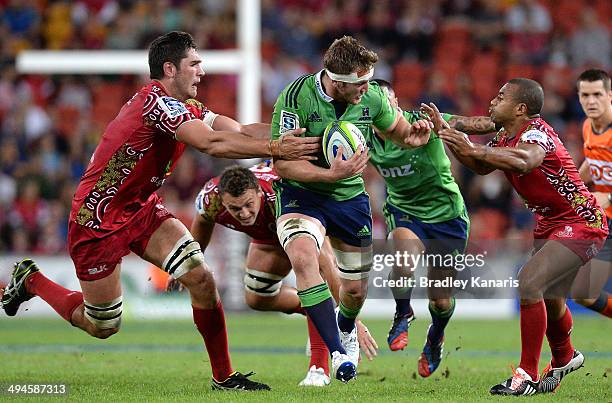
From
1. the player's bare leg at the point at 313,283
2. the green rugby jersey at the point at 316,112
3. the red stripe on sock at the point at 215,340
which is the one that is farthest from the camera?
the red stripe on sock at the point at 215,340

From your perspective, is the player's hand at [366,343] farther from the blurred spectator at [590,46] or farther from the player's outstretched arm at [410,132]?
the blurred spectator at [590,46]

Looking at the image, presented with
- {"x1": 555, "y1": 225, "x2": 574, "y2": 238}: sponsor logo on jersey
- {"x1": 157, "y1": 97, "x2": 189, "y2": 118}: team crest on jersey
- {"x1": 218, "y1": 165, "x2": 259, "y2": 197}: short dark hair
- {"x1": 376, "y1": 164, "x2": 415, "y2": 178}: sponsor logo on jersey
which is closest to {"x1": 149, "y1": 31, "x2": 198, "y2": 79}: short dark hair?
{"x1": 157, "y1": 97, "x2": 189, "y2": 118}: team crest on jersey

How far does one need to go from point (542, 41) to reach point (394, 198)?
11864 mm

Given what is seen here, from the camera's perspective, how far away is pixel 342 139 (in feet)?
25.7

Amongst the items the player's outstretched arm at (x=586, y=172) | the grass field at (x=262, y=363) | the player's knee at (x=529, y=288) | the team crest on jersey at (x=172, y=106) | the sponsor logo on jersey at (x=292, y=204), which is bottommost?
the grass field at (x=262, y=363)

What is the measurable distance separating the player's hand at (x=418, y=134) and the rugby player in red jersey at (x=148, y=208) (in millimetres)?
1006

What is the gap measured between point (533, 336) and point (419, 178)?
7.88ft

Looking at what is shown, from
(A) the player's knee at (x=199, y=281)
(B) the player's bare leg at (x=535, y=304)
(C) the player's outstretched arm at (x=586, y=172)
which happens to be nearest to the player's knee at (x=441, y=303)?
(B) the player's bare leg at (x=535, y=304)

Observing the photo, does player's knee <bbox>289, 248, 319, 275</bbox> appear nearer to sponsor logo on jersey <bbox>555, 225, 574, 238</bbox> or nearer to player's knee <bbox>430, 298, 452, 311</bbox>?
sponsor logo on jersey <bbox>555, 225, 574, 238</bbox>

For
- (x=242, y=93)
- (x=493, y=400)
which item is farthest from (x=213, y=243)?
(x=493, y=400)

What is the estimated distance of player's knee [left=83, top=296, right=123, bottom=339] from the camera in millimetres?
8477

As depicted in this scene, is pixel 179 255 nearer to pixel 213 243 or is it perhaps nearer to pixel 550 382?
pixel 550 382

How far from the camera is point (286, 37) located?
21000 mm

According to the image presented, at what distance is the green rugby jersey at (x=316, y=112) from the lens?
26.5ft
